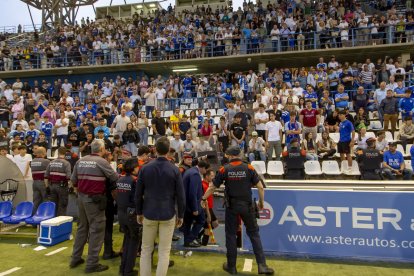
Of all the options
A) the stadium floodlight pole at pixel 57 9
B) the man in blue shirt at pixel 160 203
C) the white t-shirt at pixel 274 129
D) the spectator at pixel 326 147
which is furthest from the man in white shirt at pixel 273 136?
the stadium floodlight pole at pixel 57 9

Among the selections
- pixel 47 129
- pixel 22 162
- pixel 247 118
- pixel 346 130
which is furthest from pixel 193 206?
pixel 47 129

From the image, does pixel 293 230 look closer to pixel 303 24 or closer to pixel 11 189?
pixel 11 189

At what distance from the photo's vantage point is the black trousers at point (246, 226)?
16.5 ft

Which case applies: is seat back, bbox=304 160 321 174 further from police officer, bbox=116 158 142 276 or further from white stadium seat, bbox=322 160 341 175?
police officer, bbox=116 158 142 276

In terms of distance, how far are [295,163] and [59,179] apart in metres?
5.73

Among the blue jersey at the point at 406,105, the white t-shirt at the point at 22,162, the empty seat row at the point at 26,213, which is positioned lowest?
the empty seat row at the point at 26,213

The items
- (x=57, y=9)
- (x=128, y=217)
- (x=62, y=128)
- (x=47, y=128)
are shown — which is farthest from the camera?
(x=57, y=9)

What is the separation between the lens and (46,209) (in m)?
7.21

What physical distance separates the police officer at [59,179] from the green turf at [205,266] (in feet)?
4.60

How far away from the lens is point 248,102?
15242 millimetres

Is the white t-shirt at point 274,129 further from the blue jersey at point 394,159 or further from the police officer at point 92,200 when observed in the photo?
the police officer at point 92,200

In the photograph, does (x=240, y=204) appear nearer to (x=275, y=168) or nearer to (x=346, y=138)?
(x=275, y=168)

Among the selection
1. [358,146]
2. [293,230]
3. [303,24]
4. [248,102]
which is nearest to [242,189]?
[293,230]

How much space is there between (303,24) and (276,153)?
1037cm
